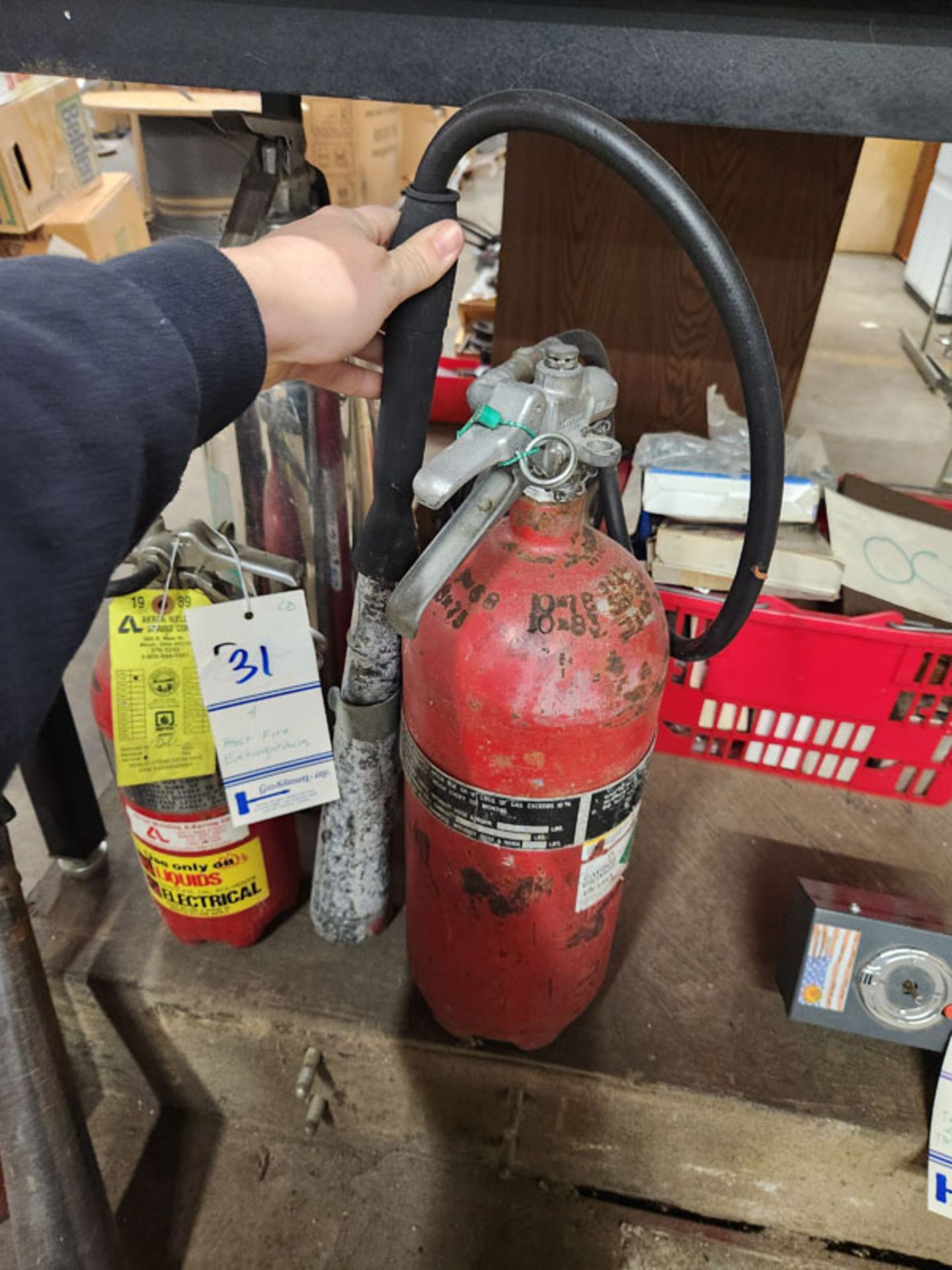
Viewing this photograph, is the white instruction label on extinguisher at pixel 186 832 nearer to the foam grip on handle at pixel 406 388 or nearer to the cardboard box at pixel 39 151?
the foam grip on handle at pixel 406 388

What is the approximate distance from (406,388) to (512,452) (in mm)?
112

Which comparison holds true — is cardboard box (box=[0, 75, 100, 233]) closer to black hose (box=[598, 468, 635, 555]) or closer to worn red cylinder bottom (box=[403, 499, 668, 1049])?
black hose (box=[598, 468, 635, 555])

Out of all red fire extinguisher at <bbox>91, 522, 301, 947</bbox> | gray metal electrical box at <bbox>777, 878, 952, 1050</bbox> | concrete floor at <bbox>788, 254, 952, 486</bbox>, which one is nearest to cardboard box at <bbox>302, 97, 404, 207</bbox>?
Answer: concrete floor at <bbox>788, 254, 952, 486</bbox>

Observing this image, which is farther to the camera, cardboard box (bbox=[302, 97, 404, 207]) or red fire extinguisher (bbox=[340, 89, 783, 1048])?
cardboard box (bbox=[302, 97, 404, 207])

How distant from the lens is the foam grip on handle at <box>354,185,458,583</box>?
57 centimetres

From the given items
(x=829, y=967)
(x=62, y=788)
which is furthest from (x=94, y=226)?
(x=829, y=967)

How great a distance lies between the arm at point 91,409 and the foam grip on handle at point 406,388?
11cm

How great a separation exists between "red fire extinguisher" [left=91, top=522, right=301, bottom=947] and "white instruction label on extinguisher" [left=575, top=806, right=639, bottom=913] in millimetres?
297

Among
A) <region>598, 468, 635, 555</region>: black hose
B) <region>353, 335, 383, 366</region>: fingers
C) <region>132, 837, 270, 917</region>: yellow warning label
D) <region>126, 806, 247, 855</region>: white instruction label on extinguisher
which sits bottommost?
<region>132, 837, 270, 917</region>: yellow warning label

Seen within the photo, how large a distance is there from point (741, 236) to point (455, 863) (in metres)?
0.86

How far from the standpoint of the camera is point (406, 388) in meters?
0.60

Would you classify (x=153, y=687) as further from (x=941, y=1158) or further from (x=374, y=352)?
(x=941, y=1158)

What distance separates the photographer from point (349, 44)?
519 mm

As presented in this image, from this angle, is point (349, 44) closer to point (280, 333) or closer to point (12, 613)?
point (280, 333)
